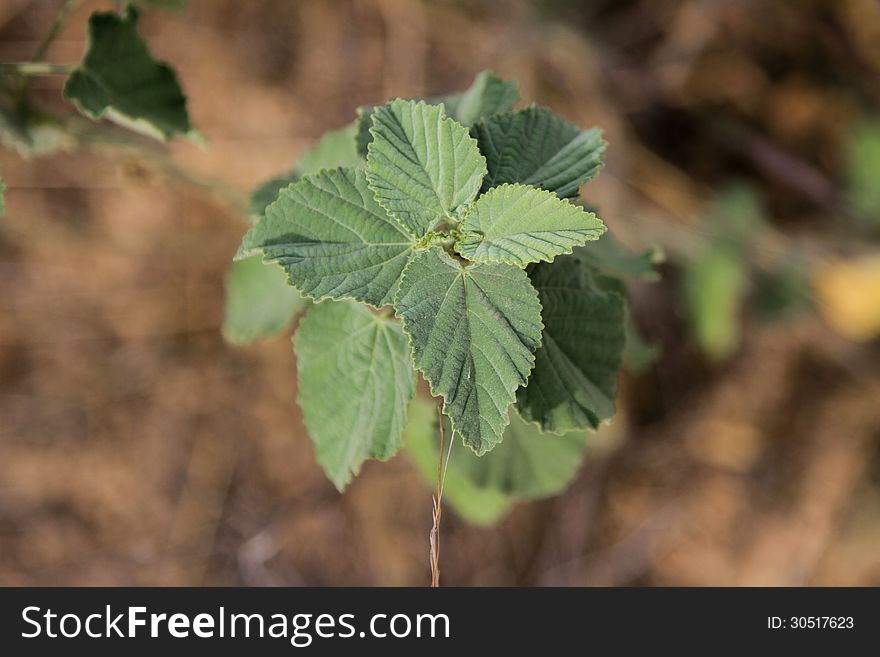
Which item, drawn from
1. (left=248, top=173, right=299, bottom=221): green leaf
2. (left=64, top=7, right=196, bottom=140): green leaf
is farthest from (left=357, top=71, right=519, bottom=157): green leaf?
(left=64, top=7, right=196, bottom=140): green leaf

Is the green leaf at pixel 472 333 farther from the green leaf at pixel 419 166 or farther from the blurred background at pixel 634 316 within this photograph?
the blurred background at pixel 634 316

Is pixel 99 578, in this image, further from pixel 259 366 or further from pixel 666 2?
pixel 666 2

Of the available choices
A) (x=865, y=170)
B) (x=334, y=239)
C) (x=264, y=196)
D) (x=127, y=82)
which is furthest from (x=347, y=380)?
(x=865, y=170)

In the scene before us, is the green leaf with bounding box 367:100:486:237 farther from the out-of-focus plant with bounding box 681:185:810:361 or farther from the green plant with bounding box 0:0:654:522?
the out-of-focus plant with bounding box 681:185:810:361

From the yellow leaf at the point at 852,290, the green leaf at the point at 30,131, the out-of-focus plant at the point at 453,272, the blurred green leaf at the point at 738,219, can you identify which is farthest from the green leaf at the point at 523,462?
the yellow leaf at the point at 852,290

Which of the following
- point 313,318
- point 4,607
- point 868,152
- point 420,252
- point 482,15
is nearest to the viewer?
point 420,252

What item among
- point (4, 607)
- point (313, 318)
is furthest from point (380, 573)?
point (313, 318)

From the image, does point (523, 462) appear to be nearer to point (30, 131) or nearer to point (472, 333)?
point (472, 333)
